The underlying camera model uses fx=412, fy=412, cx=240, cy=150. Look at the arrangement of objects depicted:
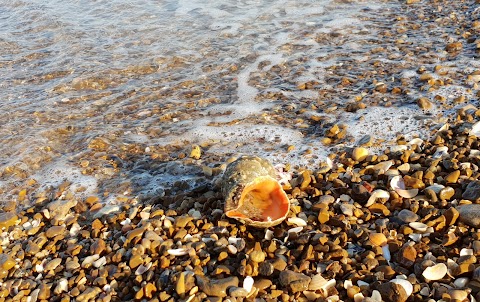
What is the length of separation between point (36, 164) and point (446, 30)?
641cm

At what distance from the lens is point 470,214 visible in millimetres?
2973

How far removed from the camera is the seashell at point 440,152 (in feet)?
12.4

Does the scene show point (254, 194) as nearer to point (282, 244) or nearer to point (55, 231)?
point (282, 244)

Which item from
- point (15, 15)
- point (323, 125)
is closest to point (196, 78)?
point (323, 125)

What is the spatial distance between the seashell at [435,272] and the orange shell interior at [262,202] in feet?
3.31

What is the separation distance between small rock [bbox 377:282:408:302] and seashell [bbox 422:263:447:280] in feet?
0.74

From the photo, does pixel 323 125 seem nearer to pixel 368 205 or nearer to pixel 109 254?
pixel 368 205

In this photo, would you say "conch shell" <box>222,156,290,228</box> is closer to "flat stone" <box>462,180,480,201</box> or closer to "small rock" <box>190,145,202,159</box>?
"small rock" <box>190,145,202,159</box>

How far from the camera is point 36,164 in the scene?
444 cm

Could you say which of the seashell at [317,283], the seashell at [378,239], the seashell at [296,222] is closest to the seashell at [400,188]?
the seashell at [378,239]

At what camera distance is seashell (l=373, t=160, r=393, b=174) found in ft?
12.1

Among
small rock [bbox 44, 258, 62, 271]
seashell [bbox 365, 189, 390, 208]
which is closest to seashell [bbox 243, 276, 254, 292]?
seashell [bbox 365, 189, 390, 208]

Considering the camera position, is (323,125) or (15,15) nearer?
(323,125)

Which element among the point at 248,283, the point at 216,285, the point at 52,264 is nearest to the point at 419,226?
the point at 248,283
